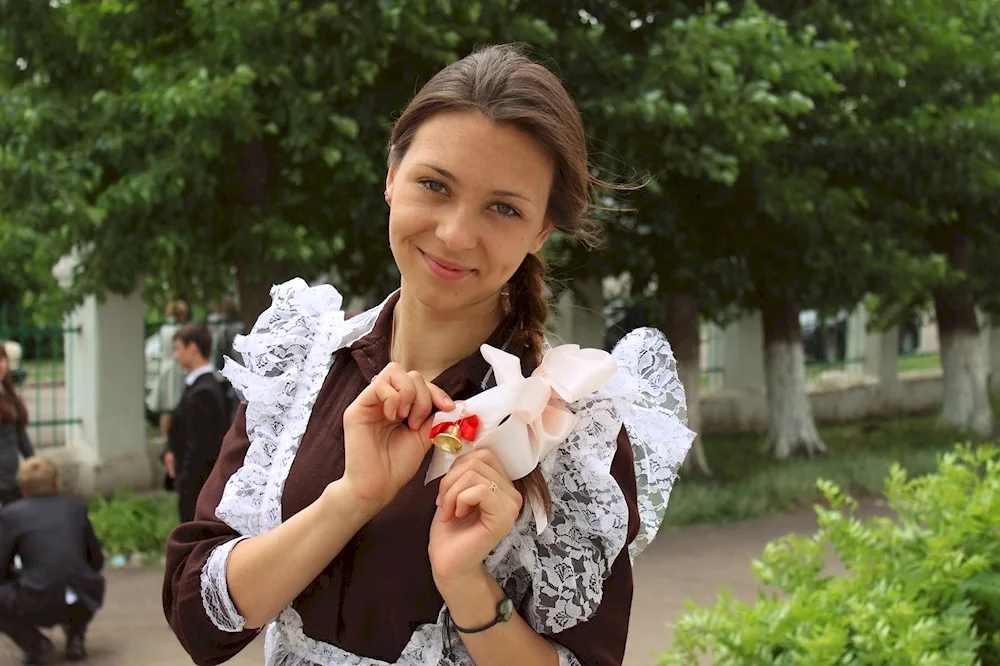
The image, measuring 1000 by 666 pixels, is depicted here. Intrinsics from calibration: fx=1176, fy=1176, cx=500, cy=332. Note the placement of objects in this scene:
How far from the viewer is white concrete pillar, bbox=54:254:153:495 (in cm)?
978

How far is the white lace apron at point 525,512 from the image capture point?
1.68m

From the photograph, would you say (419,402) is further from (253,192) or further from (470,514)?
(253,192)

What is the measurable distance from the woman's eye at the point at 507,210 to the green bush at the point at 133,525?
661 cm

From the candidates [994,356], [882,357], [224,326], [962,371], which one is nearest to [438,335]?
[224,326]

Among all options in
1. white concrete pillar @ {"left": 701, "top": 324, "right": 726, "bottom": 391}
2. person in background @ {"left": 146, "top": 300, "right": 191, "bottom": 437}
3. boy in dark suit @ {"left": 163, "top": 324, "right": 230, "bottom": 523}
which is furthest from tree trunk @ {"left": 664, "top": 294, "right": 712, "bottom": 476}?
boy in dark suit @ {"left": 163, "top": 324, "right": 230, "bottom": 523}

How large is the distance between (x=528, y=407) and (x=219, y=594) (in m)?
0.52

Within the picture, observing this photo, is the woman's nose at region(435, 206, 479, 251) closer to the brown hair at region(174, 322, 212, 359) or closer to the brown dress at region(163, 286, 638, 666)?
the brown dress at region(163, 286, 638, 666)

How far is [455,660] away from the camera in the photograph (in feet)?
5.57

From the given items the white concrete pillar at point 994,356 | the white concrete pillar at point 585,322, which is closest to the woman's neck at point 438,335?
the white concrete pillar at point 585,322

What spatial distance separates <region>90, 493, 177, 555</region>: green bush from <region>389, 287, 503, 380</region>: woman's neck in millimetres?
6387

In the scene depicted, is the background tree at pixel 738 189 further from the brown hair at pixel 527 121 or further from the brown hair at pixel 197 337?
the brown hair at pixel 527 121

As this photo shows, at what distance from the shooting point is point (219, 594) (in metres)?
1.68

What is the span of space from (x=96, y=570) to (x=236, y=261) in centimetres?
247

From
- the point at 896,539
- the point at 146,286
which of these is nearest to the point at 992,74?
the point at 146,286
